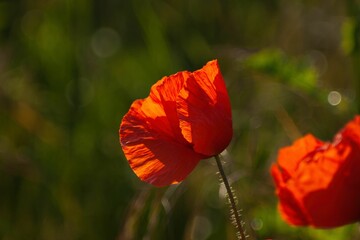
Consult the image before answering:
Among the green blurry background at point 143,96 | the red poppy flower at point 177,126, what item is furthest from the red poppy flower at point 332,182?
the green blurry background at point 143,96

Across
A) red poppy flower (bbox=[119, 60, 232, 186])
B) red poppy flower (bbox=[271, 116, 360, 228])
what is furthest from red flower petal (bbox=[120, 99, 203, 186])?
red poppy flower (bbox=[271, 116, 360, 228])

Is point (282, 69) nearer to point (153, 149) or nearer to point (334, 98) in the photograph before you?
point (334, 98)

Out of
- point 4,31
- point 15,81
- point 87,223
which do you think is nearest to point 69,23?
point 15,81

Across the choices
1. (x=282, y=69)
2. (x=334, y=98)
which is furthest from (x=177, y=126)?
(x=334, y=98)

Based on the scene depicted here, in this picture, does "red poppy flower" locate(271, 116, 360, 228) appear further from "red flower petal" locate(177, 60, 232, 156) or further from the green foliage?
the green foliage

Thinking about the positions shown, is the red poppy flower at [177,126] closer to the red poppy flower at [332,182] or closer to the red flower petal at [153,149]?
the red flower petal at [153,149]
